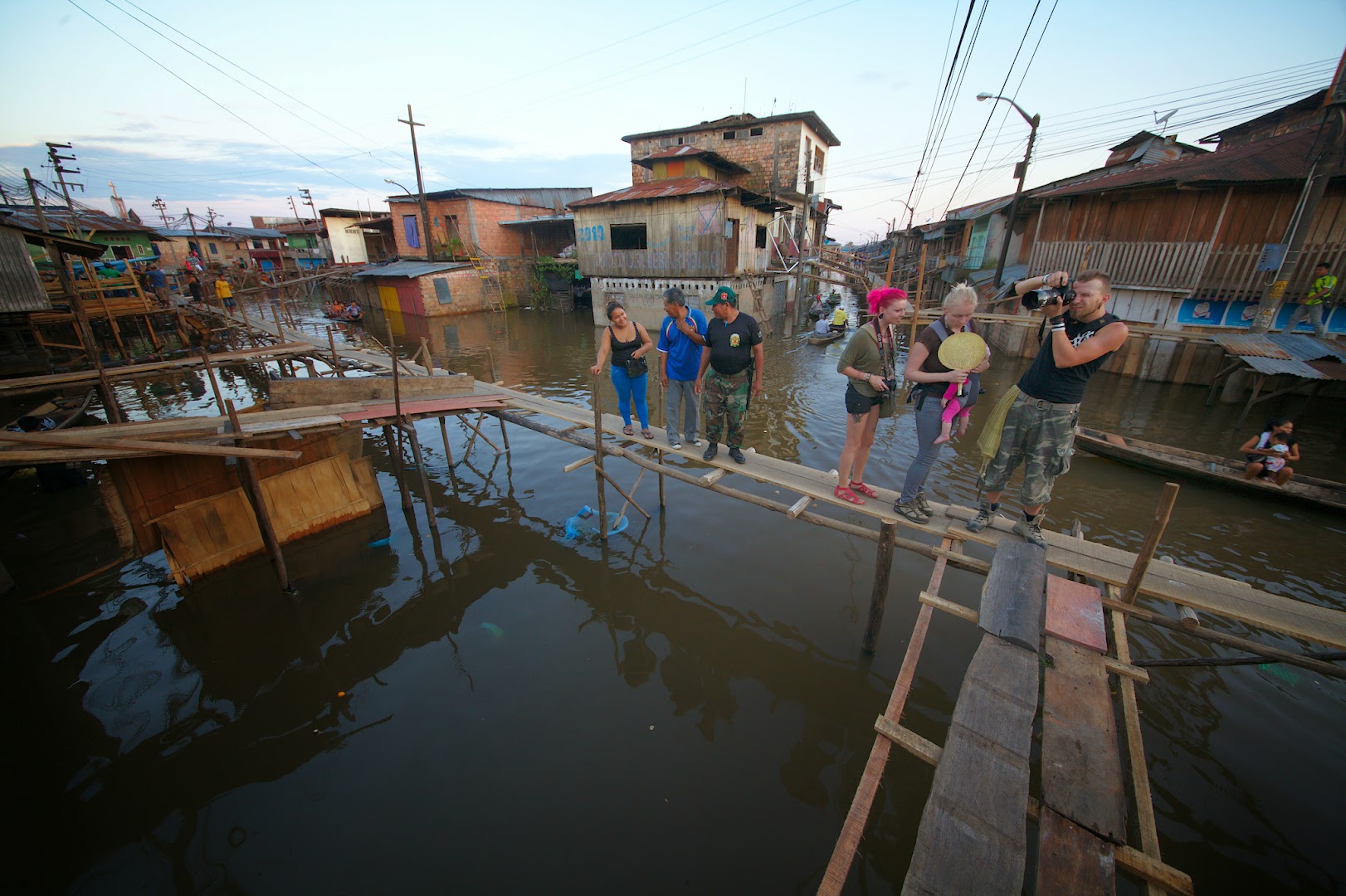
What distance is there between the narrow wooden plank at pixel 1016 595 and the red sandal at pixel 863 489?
146 centimetres

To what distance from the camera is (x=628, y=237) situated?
26453mm

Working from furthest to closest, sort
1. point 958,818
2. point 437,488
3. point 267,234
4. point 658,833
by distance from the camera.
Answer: point 267,234 → point 437,488 → point 658,833 → point 958,818

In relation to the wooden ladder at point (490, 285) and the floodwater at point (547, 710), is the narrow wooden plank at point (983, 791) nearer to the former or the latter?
the floodwater at point (547, 710)

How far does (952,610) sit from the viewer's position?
3850mm

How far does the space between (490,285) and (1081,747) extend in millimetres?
37820

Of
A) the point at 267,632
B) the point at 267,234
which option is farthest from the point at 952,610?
the point at 267,234

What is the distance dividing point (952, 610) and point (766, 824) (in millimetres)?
2555

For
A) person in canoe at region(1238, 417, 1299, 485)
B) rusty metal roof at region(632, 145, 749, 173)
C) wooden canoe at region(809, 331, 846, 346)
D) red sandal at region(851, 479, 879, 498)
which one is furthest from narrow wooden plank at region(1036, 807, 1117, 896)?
rusty metal roof at region(632, 145, 749, 173)

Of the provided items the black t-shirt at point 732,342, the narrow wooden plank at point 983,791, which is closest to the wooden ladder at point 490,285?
the black t-shirt at point 732,342

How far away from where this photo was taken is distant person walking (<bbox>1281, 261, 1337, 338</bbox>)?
13.1m

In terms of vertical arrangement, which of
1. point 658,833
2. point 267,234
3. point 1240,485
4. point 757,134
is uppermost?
point 757,134

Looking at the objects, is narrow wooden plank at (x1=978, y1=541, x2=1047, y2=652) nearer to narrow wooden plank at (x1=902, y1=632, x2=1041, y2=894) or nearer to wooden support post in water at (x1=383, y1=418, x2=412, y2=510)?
narrow wooden plank at (x1=902, y1=632, x2=1041, y2=894)

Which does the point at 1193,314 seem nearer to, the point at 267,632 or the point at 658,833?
the point at 658,833

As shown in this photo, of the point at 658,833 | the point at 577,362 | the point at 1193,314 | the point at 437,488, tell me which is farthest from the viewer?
the point at 577,362
